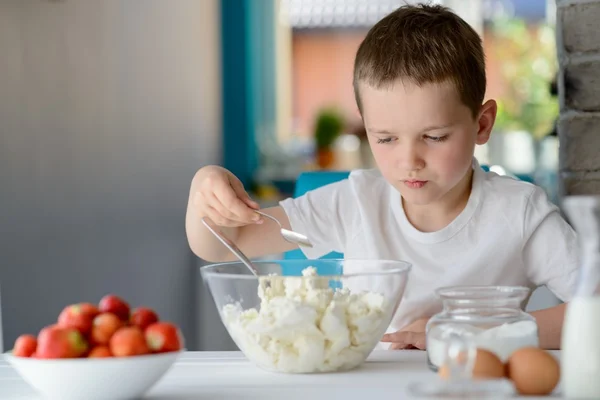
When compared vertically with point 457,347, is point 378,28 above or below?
above

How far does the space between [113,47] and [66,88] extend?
1.60 ft

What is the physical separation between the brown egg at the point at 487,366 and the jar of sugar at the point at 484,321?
86 millimetres

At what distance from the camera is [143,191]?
2879 mm

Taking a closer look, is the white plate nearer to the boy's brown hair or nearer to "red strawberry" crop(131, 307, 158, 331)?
"red strawberry" crop(131, 307, 158, 331)

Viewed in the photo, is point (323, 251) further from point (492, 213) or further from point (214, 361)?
point (214, 361)

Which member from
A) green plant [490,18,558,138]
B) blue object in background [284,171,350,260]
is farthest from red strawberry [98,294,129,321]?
green plant [490,18,558,138]

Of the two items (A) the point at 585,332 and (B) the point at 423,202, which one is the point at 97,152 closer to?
(B) the point at 423,202

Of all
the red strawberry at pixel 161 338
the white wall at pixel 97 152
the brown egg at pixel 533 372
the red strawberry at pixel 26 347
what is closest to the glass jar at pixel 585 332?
the brown egg at pixel 533 372

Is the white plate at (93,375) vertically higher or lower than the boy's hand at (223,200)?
lower

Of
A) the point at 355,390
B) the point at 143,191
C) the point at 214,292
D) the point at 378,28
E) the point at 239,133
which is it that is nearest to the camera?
the point at 355,390

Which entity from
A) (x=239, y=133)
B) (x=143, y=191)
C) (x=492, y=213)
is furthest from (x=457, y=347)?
(x=239, y=133)

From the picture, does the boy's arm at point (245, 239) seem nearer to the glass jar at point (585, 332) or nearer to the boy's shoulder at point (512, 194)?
the boy's shoulder at point (512, 194)

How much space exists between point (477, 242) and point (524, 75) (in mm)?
4477

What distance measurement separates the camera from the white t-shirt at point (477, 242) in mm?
1361
